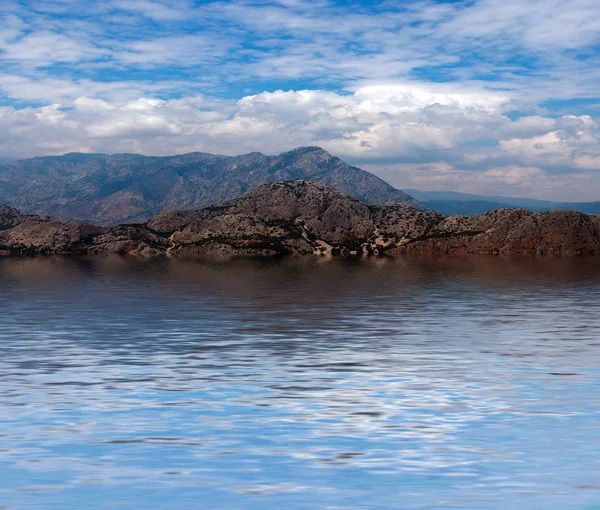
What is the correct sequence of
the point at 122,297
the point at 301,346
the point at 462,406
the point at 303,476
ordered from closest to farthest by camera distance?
the point at 303,476 → the point at 462,406 → the point at 301,346 → the point at 122,297

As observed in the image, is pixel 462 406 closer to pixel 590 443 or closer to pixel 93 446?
pixel 590 443

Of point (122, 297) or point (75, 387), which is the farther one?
point (122, 297)

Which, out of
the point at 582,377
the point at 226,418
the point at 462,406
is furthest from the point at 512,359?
the point at 226,418

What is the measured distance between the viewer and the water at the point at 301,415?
92.9 feet

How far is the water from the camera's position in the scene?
2833 centimetres

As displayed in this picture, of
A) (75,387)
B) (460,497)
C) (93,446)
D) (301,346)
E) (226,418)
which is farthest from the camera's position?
(301,346)

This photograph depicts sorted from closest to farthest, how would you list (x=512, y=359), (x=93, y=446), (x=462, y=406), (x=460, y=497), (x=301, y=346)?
1. (x=460, y=497)
2. (x=93, y=446)
3. (x=462, y=406)
4. (x=512, y=359)
5. (x=301, y=346)

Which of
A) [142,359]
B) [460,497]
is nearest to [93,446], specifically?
[460,497]

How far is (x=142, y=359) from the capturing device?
6234 cm

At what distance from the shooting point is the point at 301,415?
40594mm

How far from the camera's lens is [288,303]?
125 m

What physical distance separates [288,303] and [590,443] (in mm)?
92405

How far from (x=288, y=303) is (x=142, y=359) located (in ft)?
211

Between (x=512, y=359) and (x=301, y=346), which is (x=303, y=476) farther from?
(x=301, y=346)
